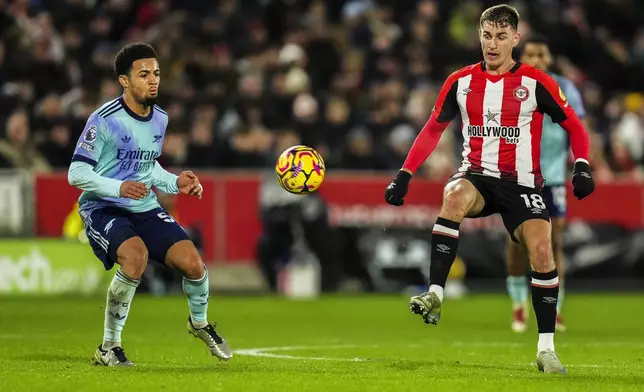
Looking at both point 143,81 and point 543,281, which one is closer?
point 543,281

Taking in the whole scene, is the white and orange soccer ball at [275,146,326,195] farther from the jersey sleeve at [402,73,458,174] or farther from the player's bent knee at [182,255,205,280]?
the player's bent knee at [182,255,205,280]

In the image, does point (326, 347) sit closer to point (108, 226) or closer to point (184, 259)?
point (184, 259)

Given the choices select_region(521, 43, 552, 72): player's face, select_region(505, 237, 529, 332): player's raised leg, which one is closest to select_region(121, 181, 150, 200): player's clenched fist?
select_region(521, 43, 552, 72): player's face

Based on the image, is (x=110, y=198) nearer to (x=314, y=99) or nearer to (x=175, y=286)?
(x=175, y=286)

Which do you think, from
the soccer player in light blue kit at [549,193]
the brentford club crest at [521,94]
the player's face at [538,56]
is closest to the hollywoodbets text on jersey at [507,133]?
the brentford club crest at [521,94]

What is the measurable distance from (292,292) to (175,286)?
1.60 meters

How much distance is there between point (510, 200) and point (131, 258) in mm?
2489

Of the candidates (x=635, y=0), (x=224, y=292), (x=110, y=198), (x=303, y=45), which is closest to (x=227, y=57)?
(x=303, y=45)

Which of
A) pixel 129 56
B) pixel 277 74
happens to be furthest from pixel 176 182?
pixel 277 74

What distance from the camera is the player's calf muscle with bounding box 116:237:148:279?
26.9 feet

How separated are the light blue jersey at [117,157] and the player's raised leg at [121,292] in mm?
324

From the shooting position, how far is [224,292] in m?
17.7

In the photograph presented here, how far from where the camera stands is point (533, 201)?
27.0ft

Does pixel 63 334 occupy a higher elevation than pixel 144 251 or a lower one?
lower
